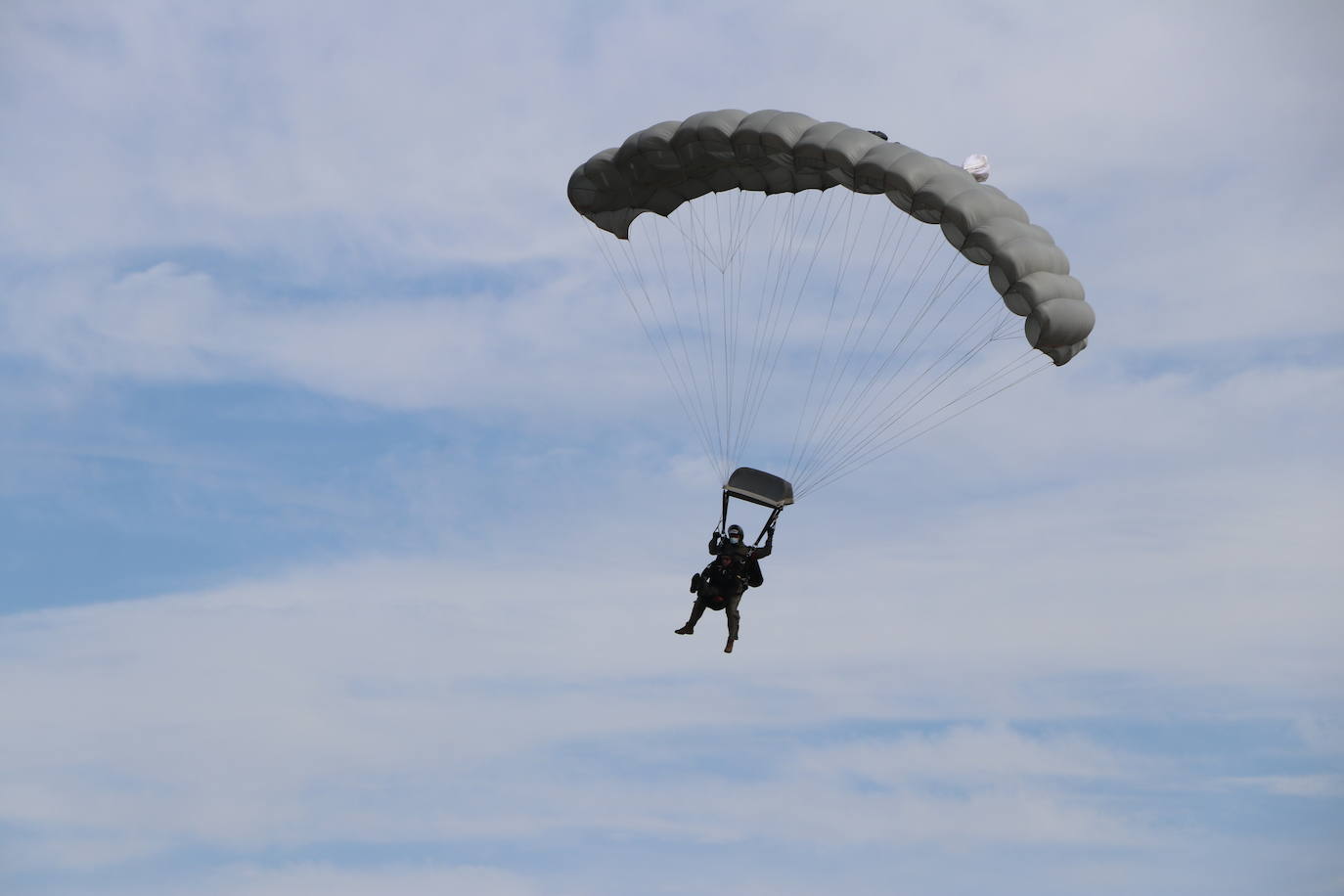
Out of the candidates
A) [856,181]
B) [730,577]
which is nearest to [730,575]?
[730,577]

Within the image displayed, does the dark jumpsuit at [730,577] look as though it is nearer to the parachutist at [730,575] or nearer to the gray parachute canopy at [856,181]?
the parachutist at [730,575]

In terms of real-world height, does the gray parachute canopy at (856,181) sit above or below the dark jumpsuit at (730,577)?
above

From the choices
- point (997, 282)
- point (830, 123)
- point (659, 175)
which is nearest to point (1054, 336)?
point (997, 282)

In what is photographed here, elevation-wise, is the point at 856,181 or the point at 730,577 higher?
the point at 856,181

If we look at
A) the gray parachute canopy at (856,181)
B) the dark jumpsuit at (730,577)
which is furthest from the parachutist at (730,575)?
the gray parachute canopy at (856,181)

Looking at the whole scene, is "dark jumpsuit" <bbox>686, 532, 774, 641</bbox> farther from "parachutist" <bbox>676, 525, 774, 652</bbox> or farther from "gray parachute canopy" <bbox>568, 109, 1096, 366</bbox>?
"gray parachute canopy" <bbox>568, 109, 1096, 366</bbox>

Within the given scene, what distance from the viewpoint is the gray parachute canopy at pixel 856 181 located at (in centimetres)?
3000

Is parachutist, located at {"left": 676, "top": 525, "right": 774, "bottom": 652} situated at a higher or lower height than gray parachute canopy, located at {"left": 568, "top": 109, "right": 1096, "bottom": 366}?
lower

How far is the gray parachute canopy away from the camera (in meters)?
30.0

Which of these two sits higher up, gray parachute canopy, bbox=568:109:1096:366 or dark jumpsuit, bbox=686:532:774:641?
gray parachute canopy, bbox=568:109:1096:366

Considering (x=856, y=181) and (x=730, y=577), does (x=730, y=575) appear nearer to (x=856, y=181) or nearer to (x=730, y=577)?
(x=730, y=577)

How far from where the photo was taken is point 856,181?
102 feet

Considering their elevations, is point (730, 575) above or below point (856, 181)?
below

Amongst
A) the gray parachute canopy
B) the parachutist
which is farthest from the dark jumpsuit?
the gray parachute canopy
